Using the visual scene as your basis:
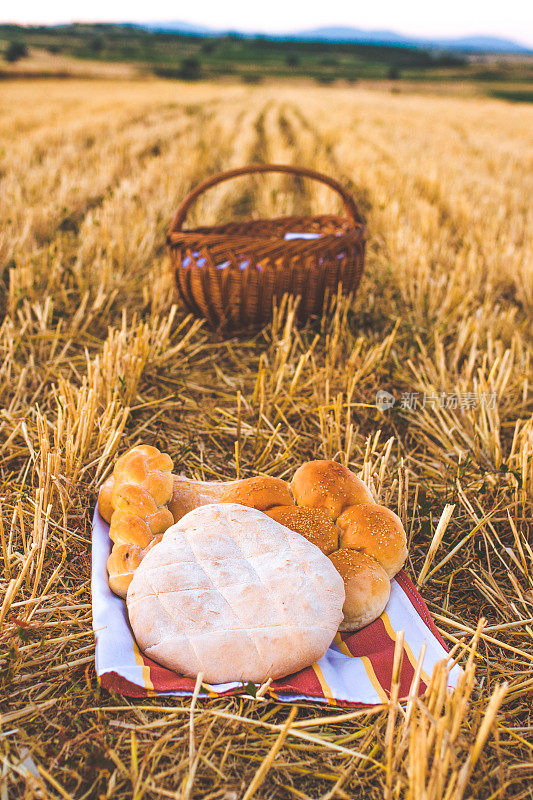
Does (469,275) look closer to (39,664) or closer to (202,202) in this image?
(202,202)

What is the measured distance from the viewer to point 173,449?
2129mm

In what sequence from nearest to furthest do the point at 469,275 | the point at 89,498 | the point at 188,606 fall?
the point at 188,606
the point at 89,498
the point at 469,275

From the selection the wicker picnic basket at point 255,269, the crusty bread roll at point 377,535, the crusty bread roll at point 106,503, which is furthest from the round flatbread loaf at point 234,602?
the wicker picnic basket at point 255,269

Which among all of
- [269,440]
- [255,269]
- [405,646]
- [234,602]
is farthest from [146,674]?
[255,269]

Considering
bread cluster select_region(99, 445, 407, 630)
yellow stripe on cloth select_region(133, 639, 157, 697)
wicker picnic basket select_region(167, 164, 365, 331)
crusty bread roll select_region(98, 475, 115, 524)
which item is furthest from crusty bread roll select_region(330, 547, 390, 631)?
wicker picnic basket select_region(167, 164, 365, 331)

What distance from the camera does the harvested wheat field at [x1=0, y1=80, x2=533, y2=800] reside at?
109cm

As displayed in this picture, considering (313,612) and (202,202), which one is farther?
(202,202)

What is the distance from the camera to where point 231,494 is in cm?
158

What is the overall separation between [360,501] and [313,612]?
44cm

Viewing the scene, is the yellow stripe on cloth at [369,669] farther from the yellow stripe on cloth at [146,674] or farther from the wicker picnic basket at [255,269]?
the wicker picnic basket at [255,269]

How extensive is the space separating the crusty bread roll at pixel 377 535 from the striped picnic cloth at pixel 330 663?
81 millimetres

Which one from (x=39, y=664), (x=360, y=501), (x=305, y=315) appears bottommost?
(x=39, y=664)

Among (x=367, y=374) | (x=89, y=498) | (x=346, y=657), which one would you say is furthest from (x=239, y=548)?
(x=367, y=374)

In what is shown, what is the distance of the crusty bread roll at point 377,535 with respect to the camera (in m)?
1.44
